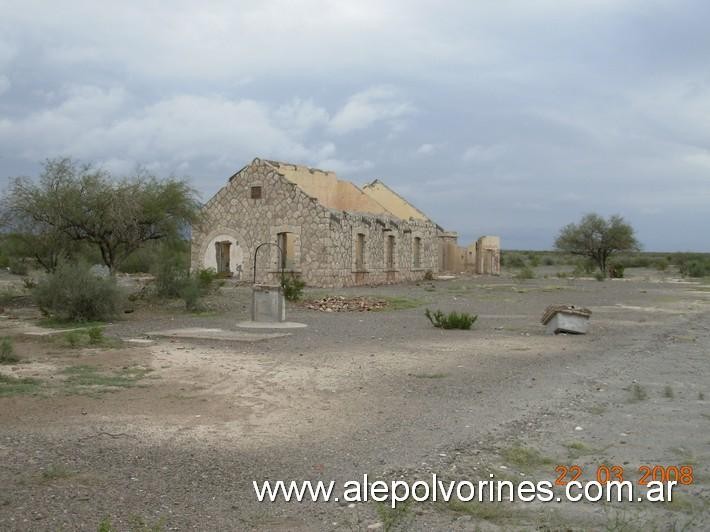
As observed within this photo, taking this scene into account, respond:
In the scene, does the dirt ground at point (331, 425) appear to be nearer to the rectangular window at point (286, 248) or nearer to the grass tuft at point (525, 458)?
the grass tuft at point (525, 458)

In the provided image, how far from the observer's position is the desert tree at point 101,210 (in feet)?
64.6

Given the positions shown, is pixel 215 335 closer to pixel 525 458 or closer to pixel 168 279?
pixel 168 279

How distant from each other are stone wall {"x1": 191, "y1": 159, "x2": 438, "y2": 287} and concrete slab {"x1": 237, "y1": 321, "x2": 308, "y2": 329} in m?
12.3

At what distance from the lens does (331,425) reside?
291 inches

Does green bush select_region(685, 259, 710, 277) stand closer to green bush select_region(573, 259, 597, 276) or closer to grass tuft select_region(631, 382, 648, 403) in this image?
green bush select_region(573, 259, 597, 276)

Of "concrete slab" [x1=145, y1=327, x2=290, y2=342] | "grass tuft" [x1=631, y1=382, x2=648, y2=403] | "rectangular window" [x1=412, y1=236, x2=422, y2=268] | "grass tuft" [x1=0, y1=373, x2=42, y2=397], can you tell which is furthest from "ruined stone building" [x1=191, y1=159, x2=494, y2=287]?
"grass tuft" [x1=631, y1=382, x2=648, y2=403]

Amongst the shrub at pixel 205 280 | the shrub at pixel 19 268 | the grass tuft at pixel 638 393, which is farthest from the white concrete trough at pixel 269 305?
the shrub at pixel 19 268

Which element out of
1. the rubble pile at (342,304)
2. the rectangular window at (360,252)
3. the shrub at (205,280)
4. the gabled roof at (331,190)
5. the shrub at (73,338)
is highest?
the gabled roof at (331,190)

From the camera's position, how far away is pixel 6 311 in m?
19.1

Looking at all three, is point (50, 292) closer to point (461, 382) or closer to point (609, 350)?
point (461, 382)

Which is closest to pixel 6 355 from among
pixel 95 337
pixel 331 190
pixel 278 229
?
pixel 95 337

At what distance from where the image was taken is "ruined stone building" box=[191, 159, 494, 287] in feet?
97.3

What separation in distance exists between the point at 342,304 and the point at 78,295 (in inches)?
310

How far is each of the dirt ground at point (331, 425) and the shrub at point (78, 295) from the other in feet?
6.76
